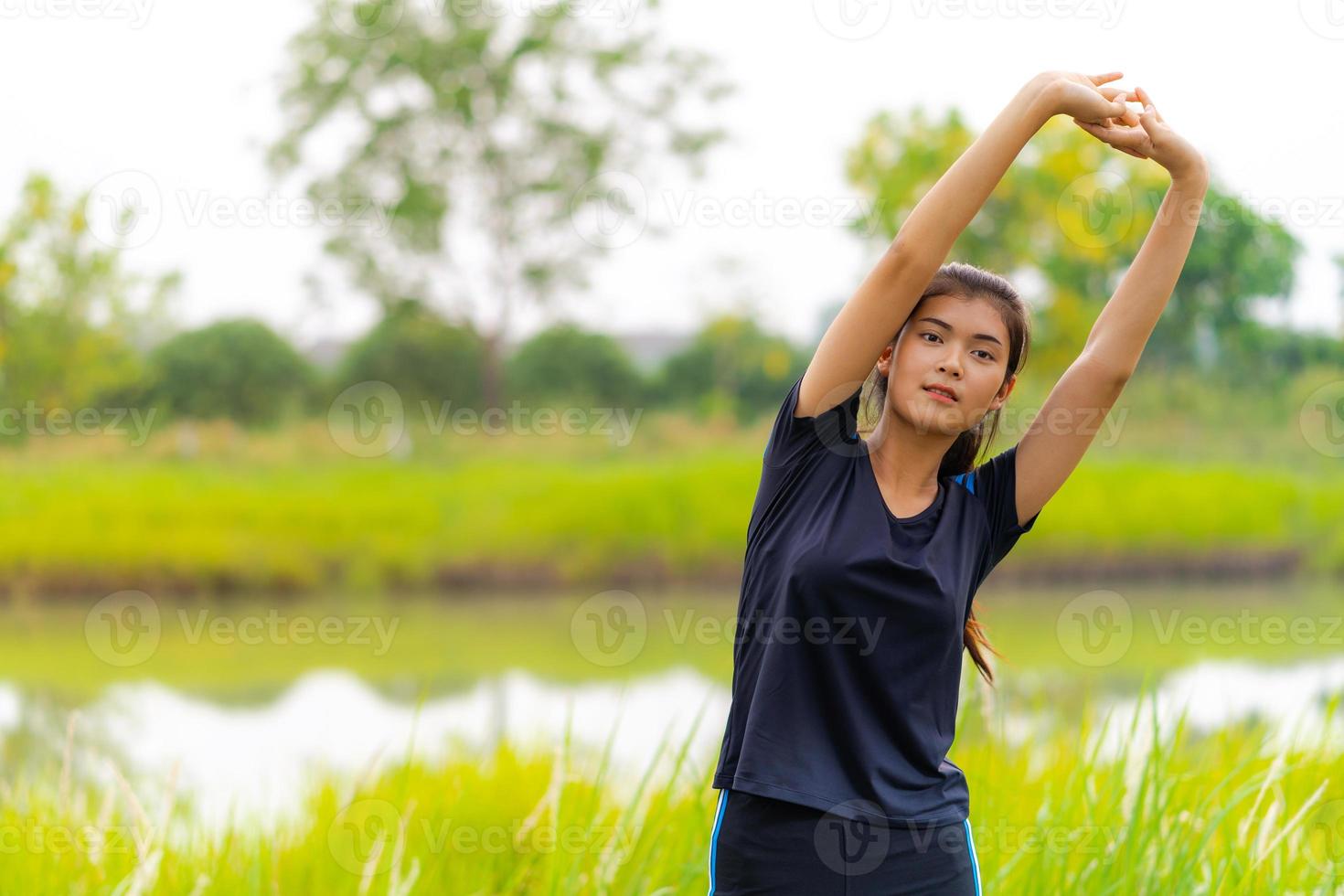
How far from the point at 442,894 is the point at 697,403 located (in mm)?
13438

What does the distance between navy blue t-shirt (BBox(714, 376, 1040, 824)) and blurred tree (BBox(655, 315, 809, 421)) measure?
45.4 feet

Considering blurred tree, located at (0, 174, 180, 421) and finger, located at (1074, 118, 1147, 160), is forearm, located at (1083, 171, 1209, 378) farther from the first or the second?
blurred tree, located at (0, 174, 180, 421)

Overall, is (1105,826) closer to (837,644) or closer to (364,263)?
(837,644)

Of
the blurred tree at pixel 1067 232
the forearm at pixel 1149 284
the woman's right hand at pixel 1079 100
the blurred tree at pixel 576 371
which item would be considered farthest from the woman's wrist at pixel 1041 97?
the blurred tree at pixel 576 371

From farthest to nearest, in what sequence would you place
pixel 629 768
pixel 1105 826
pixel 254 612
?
pixel 254 612 < pixel 629 768 < pixel 1105 826

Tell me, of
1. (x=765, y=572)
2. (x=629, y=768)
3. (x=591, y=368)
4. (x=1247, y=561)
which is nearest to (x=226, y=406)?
(x=591, y=368)

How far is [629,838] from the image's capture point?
2.05 meters

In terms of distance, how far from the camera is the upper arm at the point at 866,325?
3.91 ft

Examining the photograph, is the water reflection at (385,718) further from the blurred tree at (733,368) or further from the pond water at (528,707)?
the blurred tree at (733,368)

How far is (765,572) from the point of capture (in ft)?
4.03

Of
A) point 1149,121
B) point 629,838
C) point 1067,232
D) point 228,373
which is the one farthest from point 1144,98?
point 228,373

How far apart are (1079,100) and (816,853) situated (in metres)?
0.79

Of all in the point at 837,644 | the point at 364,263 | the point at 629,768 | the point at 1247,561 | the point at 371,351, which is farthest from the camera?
the point at 371,351

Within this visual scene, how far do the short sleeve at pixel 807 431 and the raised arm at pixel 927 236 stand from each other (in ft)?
0.04
